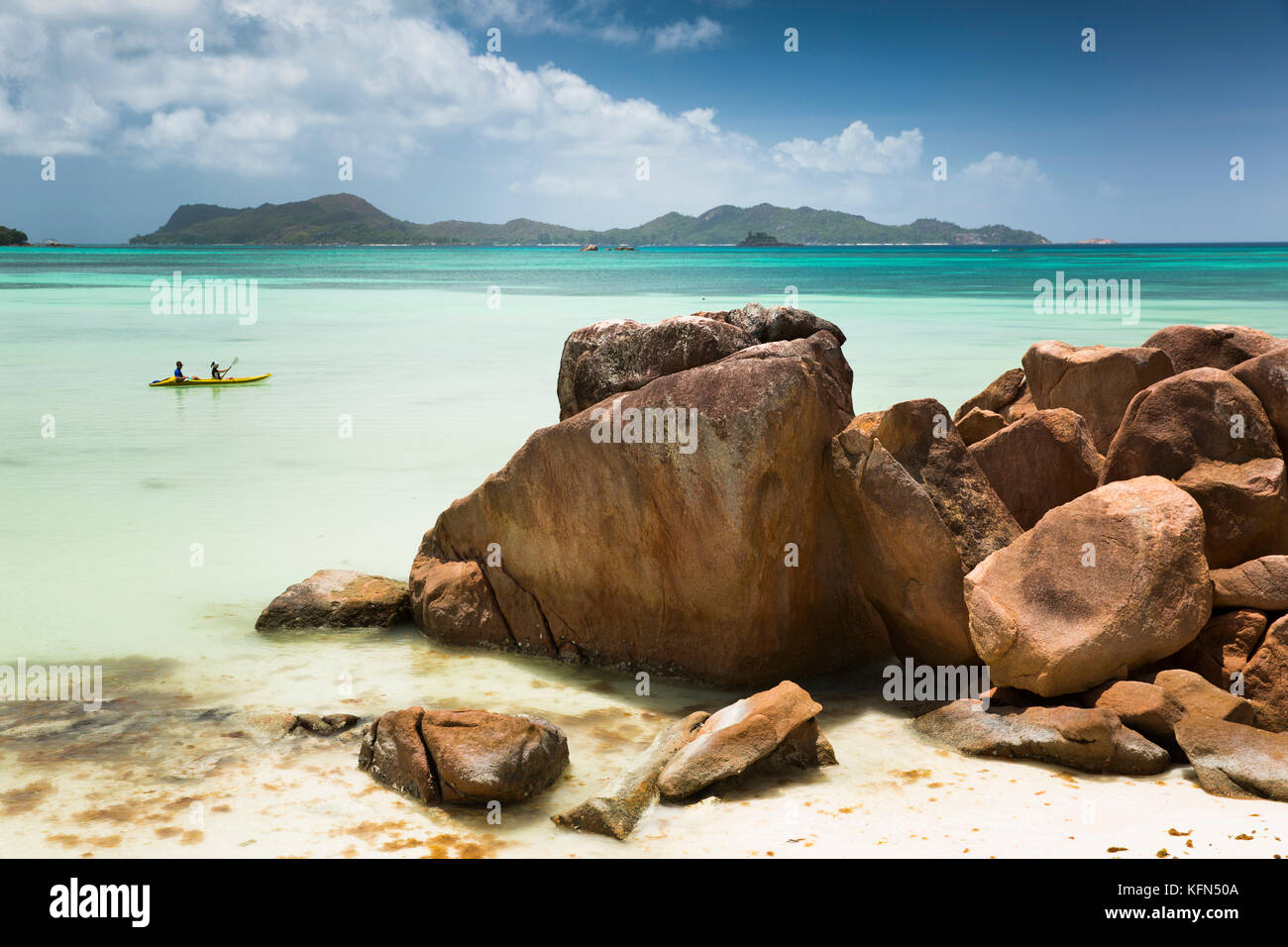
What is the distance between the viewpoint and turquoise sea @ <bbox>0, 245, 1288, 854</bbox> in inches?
274

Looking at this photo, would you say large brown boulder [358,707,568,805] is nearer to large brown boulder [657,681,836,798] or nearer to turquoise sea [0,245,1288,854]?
turquoise sea [0,245,1288,854]

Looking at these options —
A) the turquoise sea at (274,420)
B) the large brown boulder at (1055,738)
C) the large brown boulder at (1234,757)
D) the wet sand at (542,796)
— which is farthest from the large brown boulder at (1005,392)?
the turquoise sea at (274,420)

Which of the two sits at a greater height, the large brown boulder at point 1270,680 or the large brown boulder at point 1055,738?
the large brown boulder at point 1270,680

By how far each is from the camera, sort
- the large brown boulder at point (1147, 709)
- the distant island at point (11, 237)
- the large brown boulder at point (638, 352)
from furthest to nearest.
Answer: the distant island at point (11, 237) → the large brown boulder at point (638, 352) → the large brown boulder at point (1147, 709)

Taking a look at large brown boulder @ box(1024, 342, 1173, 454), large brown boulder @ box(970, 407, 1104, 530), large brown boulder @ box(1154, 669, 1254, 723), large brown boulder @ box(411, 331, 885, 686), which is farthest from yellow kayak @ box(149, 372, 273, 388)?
large brown boulder @ box(1154, 669, 1254, 723)

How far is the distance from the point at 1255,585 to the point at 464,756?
4178 mm

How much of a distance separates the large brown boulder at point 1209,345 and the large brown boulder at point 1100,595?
2.70 metres

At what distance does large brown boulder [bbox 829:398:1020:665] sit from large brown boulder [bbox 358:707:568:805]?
87.9 inches

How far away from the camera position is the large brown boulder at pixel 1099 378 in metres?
7.94

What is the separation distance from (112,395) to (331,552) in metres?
12.2

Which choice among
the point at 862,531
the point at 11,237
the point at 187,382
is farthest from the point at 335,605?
the point at 11,237

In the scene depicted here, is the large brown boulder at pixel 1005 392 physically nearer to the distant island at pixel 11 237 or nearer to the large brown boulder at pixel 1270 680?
the large brown boulder at pixel 1270 680

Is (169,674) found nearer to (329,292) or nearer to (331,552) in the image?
(331,552)

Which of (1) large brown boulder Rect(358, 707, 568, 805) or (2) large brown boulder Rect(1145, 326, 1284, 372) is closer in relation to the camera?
(1) large brown boulder Rect(358, 707, 568, 805)
